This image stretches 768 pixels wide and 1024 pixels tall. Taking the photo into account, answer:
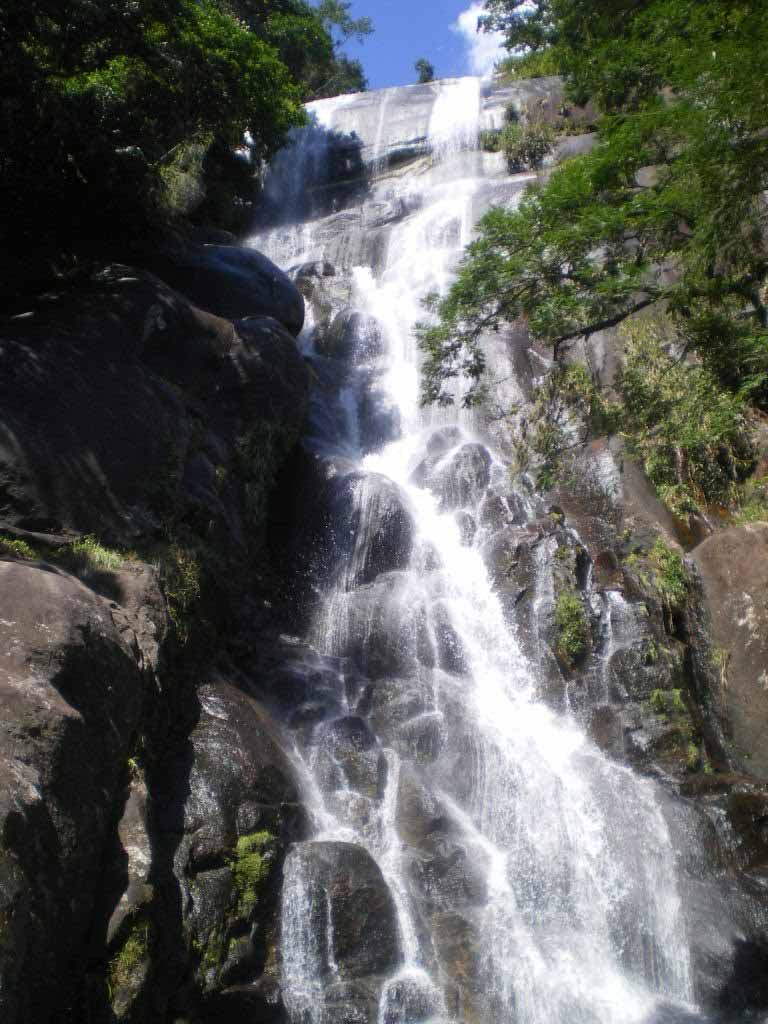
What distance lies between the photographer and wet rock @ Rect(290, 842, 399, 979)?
262 inches

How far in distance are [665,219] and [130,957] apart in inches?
330

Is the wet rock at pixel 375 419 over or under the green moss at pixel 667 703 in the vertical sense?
over

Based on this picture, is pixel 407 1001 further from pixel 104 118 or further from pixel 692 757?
pixel 104 118

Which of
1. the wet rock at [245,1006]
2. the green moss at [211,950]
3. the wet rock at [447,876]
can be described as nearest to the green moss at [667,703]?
the wet rock at [447,876]

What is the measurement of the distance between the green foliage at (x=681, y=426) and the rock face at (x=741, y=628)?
1423mm

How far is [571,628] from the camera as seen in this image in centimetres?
1013

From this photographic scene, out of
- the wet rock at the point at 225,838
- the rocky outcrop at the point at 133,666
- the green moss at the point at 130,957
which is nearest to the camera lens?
the rocky outcrop at the point at 133,666

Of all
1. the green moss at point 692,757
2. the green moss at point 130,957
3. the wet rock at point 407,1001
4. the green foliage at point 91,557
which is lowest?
the wet rock at point 407,1001

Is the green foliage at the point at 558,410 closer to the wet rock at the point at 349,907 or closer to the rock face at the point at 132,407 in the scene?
the rock face at the point at 132,407

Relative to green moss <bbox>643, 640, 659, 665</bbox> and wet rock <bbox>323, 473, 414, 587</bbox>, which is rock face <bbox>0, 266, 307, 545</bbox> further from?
green moss <bbox>643, 640, 659, 665</bbox>

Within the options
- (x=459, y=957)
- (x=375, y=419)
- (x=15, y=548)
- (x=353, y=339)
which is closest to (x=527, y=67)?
(x=353, y=339)

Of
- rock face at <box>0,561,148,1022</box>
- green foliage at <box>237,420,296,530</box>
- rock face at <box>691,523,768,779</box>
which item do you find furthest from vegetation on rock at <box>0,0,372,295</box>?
rock face at <box>691,523,768,779</box>

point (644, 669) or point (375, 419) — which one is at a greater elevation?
point (375, 419)

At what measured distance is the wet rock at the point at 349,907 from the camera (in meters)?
6.66
